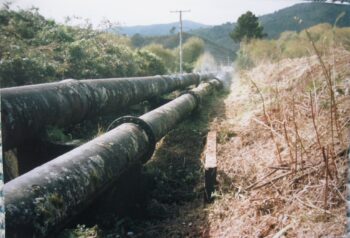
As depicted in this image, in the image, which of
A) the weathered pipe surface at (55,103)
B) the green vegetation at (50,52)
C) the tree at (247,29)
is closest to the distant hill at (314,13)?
the tree at (247,29)

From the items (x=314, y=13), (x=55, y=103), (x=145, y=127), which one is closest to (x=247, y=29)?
(x=314, y=13)

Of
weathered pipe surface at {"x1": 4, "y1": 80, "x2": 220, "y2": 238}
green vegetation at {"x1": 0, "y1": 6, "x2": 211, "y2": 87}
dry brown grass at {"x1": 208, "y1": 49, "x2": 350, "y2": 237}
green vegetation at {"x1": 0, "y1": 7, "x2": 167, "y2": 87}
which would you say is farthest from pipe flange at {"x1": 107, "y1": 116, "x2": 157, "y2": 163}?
green vegetation at {"x1": 0, "y1": 7, "x2": 167, "y2": 87}

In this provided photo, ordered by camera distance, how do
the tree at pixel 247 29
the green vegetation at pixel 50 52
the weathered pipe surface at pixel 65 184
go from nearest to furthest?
the weathered pipe surface at pixel 65 184 → the tree at pixel 247 29 → the green vegetation at pixel 50 52

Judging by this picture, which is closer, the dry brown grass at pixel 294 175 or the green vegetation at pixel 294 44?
the dry brown grass at pixel 294 175

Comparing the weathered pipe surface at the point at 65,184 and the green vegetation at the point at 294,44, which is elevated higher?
the green vegetation at the point at 294,44

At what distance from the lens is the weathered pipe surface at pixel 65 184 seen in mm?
1767

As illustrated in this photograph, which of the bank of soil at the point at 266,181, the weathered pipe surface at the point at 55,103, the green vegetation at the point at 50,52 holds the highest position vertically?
the green vegetation at the point at 50,52

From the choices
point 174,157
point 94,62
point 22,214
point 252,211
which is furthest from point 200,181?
point 94,62

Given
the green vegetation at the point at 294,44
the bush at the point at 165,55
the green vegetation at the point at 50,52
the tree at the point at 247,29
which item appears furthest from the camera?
the bush at the point at 165,55

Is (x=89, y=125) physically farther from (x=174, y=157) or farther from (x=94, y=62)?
(x=94, y=62)

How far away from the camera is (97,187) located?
2533 millimetres

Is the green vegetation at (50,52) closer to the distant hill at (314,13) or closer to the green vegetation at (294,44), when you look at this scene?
the green vegetation at (294,44)

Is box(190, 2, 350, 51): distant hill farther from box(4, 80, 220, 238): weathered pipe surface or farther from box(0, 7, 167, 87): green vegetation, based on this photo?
box(0, 7, 167, 87): green vegetation

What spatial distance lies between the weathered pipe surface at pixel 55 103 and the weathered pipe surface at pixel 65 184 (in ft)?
Answer: 2.42
